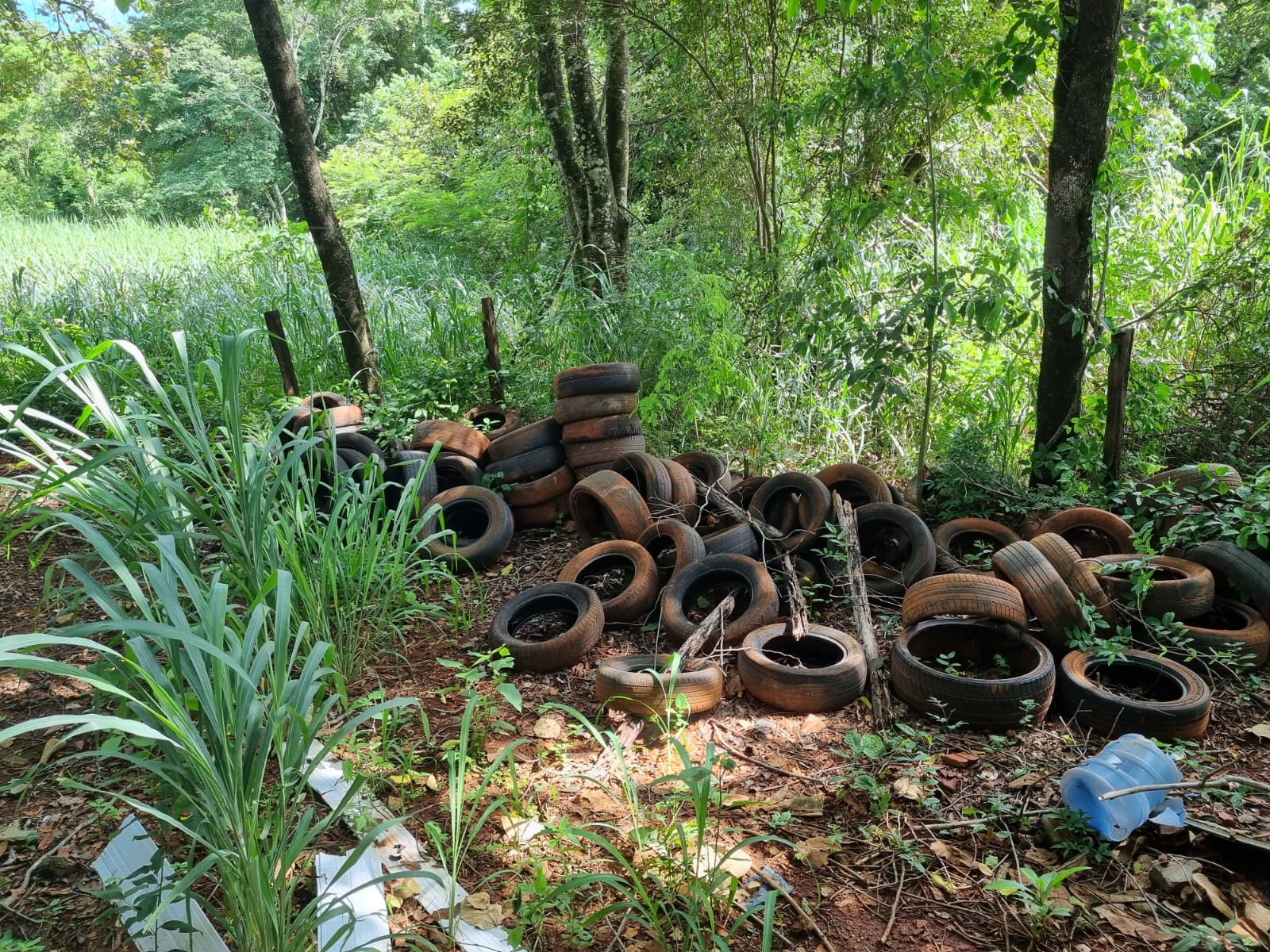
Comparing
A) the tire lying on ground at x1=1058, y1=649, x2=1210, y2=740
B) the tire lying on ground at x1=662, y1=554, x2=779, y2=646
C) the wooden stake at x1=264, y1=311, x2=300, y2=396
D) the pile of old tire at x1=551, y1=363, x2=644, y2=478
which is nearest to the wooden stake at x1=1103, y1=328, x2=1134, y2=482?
the tire lying on ground at x1=1058, y1=649, x2=1210, y2=740

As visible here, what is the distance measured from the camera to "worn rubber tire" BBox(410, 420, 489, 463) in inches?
186

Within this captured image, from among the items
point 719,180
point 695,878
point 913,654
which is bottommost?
point 913,654

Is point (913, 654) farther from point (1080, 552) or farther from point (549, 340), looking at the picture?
point (549, 340)

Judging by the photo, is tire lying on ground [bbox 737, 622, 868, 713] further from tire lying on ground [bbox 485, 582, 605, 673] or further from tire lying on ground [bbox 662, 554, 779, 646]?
tire lying on ground [bbox 485, 582, 605, 673]

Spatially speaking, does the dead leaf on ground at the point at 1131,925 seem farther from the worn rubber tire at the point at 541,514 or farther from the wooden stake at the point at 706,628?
the worn rubber tire at the point at 541,514

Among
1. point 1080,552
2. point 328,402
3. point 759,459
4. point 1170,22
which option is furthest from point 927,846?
point 328,402

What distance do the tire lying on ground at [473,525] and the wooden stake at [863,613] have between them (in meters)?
1.78

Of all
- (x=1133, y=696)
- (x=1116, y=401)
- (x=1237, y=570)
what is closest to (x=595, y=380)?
(x=1116, y=401)

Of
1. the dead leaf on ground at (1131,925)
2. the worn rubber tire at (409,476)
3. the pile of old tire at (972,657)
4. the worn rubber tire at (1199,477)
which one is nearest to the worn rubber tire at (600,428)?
the worn rubber tire at (409,476)

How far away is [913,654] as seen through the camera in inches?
122

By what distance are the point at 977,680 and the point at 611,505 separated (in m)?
1.89

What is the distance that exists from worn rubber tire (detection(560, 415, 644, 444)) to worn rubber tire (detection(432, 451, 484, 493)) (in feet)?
2.01

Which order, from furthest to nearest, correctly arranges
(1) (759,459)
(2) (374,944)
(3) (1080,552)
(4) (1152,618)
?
(1) (759,459) < (3) (1080,552) < (4) (1152,618) < (2) (374,944)

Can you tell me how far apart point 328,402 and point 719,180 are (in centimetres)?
392
